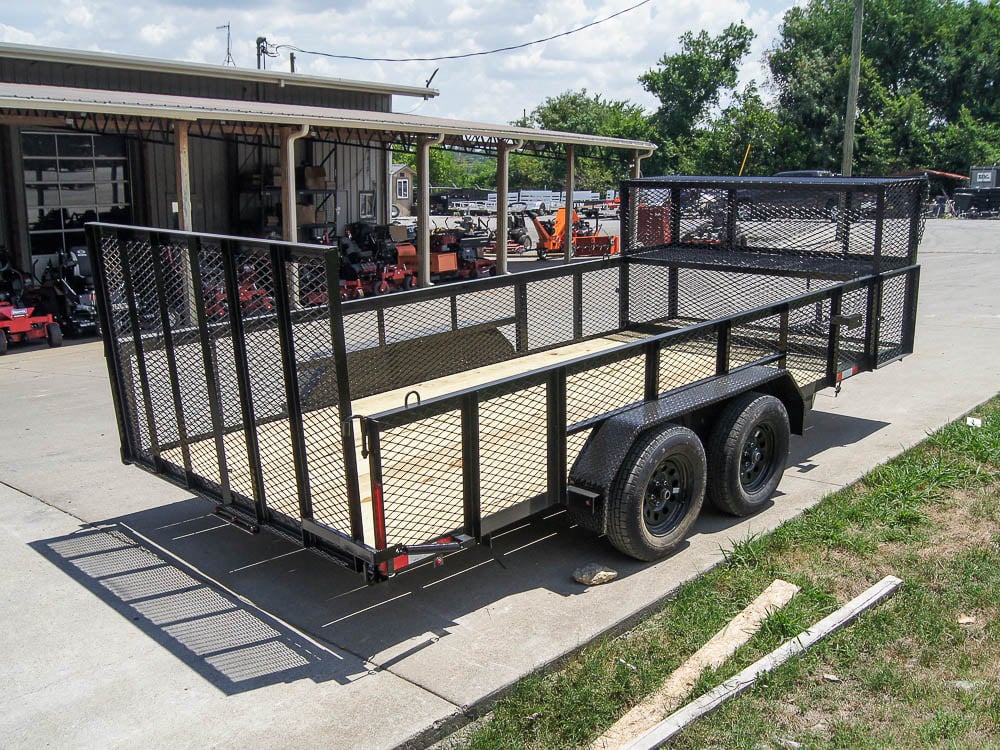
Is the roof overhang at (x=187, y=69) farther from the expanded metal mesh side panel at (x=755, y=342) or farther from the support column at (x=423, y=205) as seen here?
the expanded metal mesh side panel at (x=755, y=342)

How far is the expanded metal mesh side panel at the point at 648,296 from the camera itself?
8266 millimetres

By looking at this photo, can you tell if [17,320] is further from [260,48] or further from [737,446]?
[260,48]

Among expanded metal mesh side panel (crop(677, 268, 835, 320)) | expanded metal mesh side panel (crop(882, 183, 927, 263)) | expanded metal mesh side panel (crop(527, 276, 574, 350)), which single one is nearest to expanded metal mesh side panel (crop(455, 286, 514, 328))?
expanded metal mesh side panel (crop(527, 276, 574, 350))

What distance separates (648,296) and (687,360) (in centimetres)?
284

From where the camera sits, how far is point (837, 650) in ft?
13.5

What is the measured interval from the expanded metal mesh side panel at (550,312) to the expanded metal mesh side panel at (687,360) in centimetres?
183

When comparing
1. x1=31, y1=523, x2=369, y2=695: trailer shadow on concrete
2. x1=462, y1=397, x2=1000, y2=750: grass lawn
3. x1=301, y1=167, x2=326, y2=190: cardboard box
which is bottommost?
x1=31, y1=523, x2=369, y2=695: trailer shadow on concrete

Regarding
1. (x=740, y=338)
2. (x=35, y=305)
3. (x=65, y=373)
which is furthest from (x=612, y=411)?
(x=35, y=305)

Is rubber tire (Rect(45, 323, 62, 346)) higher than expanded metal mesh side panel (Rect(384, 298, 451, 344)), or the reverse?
expanded metal mesh side panel (Rect(384, 298, 451, 344))

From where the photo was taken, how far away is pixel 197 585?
4.82 m

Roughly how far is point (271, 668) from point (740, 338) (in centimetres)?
339

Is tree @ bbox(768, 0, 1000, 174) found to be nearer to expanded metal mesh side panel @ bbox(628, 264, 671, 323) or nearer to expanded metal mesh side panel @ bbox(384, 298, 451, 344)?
expanded metal mesh side panel @ bbox(628, 264, 671, 323)

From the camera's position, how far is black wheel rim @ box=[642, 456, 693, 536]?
4969 millimetres

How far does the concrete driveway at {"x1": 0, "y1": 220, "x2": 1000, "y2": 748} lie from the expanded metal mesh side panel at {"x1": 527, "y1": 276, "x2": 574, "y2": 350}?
6.96ft
